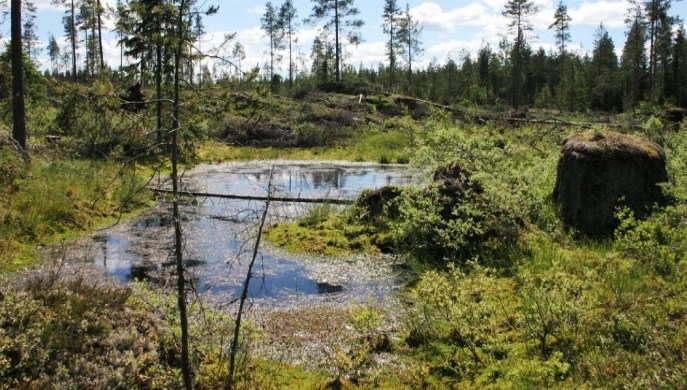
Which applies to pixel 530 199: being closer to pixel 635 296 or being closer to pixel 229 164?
pixel 635 296

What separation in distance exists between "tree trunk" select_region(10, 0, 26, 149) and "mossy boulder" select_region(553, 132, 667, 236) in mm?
15731

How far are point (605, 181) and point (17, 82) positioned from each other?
17.1 metres

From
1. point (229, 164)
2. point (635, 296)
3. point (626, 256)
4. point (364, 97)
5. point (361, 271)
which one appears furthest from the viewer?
point (364, 97)

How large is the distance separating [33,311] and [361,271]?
Result: 5.63 m

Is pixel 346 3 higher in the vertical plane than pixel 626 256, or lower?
higher

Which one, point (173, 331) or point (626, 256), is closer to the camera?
point (173, 331)

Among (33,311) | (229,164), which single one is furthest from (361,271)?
(229,164)

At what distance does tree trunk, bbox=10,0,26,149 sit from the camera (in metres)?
16.8

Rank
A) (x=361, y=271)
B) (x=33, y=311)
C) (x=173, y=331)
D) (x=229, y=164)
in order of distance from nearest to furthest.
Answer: (x=33, y=311) < (x=173, y=331) < (x=361, y=271) < (x=229, y=164)

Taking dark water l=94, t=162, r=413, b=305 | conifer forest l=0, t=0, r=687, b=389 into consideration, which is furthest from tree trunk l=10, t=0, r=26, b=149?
dark water l=94, t=162, r=413, b=305

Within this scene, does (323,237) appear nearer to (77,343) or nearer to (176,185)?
(77,343)

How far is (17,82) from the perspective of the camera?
1702 centimetres

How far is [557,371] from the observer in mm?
4906

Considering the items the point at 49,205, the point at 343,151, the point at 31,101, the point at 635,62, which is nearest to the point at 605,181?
the point at 49,205
